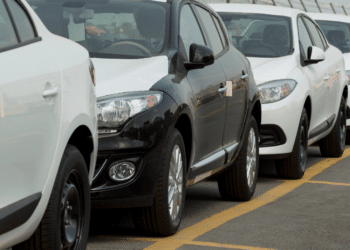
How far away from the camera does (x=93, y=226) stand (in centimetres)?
615

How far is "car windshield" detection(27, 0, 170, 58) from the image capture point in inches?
240

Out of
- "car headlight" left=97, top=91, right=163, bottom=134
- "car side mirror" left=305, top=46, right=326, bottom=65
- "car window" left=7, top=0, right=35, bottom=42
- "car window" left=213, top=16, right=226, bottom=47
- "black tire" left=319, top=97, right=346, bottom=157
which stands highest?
"car window" left=7, top=0, right=35, bottom=42

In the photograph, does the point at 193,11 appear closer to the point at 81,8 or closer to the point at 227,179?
the point at 81,8

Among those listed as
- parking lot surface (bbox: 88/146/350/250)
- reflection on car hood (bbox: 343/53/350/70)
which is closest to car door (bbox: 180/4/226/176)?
parking lot surface (bbox: 88/146/350/250)

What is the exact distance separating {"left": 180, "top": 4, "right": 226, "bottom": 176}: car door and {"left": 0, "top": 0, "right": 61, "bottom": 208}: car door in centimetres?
206

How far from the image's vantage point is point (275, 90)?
8508mm

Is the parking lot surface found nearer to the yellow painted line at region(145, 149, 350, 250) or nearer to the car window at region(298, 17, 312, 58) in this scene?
the yellow painted line at region(145, 149, 350, 250)

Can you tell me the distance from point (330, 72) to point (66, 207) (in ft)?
21.5

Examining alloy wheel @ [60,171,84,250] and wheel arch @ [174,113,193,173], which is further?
wheel arch @ [174,113,193,173]

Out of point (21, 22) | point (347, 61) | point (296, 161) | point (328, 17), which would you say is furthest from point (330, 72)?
point (21, 22)

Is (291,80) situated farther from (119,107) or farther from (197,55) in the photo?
(119,107)

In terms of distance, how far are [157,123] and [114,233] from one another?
97cm

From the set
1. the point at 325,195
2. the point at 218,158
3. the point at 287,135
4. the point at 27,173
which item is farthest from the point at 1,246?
the point at 287,135

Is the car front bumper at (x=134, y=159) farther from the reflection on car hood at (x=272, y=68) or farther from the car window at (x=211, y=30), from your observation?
the reflection on car hood at (x=272, y=68)
